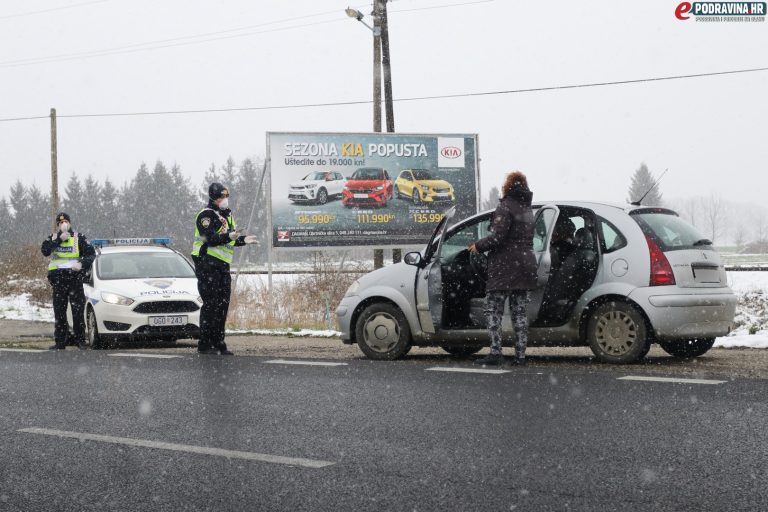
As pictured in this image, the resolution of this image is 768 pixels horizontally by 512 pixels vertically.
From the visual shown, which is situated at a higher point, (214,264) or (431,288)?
(214,264)

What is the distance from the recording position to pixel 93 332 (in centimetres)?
1393

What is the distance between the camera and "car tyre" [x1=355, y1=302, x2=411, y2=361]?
1016cm

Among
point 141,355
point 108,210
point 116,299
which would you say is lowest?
point 141,355

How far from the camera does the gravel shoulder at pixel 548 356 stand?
848 cm

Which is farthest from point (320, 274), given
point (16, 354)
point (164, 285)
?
point (16, 354)

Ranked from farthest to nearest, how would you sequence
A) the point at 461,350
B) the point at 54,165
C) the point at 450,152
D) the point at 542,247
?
the point at 54,165 < the point at 450,152 < the point at 461,350 < the point at 542,247

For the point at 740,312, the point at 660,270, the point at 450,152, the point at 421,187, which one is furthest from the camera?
the point at 450,152

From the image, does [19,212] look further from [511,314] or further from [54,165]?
[511,314]

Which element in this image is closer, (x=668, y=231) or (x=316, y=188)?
(x=668, y=231)

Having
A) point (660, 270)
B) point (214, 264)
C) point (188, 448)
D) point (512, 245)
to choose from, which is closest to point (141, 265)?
point (214, 264)

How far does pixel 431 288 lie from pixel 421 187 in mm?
11585

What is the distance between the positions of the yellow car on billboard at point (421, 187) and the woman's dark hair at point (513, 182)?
11.8 metres

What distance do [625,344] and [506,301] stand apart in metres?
1.30

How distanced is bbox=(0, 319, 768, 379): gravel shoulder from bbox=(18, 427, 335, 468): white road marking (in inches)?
156
